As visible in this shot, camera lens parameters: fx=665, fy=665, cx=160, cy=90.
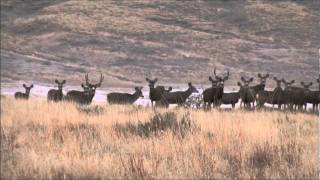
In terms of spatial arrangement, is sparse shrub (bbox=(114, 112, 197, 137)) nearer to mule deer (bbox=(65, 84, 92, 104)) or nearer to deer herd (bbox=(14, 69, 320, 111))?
deer herd (bbox=(14, 69, 320, 111))

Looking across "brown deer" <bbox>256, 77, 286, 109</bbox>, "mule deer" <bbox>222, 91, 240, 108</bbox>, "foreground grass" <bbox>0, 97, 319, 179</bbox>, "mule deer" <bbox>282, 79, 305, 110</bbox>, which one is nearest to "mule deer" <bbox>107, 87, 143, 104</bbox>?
"mule deer" <bbox>222, 91, 240, 108</bbox>

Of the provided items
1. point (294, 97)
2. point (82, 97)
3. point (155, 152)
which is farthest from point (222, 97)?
point (155, 152)

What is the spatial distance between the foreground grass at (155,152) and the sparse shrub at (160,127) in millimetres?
20

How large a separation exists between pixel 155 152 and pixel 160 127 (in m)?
3.46

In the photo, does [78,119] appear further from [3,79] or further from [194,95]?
[3,79]

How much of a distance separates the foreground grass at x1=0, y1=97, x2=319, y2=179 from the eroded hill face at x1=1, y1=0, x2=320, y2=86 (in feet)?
113

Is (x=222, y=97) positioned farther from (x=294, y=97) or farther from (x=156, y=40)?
(x=156, y=40)

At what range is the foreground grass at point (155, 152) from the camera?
28.5 ft

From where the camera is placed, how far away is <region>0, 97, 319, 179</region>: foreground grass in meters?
8.67

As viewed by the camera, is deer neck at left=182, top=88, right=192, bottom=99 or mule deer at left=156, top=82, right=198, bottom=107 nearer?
mule deer at left=156, top=82, right=198, bottom=107

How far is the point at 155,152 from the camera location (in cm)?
988

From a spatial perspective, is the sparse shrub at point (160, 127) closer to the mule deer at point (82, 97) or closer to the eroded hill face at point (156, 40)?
the mule deer at point (82, 97)

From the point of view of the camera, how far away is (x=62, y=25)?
68.8m

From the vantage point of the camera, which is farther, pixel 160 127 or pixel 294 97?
pixel 294 97
